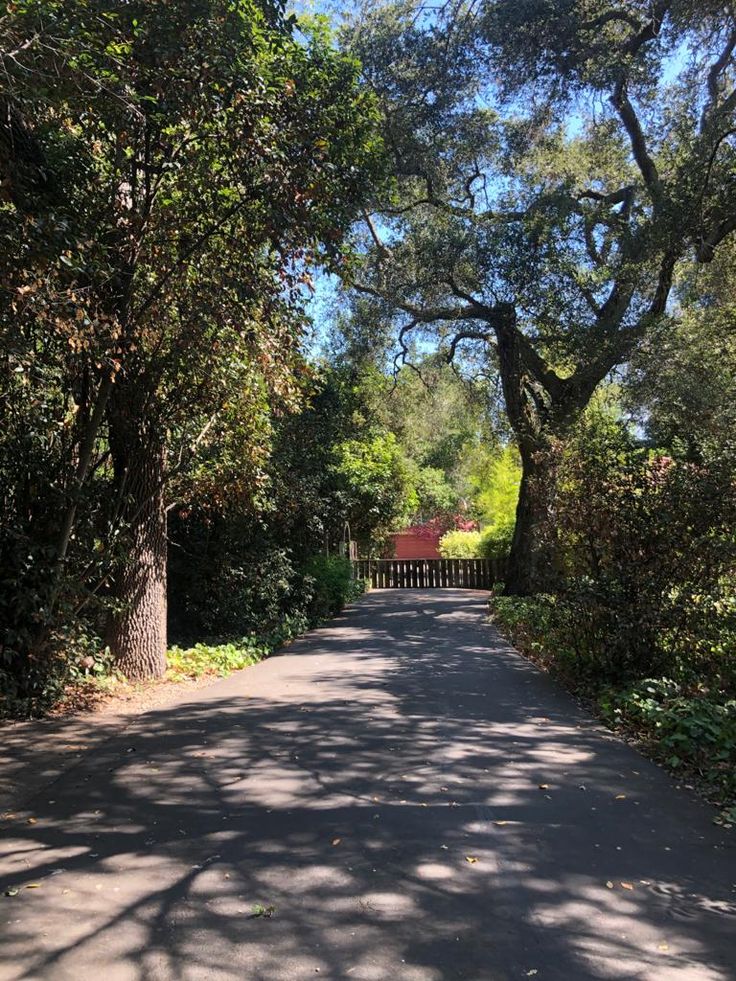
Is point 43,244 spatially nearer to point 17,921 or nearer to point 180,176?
point 180,176

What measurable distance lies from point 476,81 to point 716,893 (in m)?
15.7

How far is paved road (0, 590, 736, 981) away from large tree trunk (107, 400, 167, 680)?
6.88 feet

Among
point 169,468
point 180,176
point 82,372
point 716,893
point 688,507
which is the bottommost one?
point 716,893

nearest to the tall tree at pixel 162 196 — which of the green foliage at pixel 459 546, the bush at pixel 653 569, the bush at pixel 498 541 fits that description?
the bush at pixel 653 569

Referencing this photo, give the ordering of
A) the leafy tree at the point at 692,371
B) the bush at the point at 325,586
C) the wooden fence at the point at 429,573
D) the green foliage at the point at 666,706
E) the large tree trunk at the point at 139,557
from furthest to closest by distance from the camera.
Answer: the wooden fence at the point at 429,573
the bush at the point at 325,586
the leafy tree at the point at 692,371
the large tree trunk at the point at 139,557
the green foliage at the point at 666,706

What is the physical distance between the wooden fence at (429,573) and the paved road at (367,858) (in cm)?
2213

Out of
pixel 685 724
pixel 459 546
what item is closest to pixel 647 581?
pixel 685 724

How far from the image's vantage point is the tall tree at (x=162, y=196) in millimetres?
5746

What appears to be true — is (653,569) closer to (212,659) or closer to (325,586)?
(212,659)

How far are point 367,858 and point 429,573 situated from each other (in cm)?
2736

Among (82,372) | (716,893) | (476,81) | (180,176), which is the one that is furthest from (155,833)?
(476,81)

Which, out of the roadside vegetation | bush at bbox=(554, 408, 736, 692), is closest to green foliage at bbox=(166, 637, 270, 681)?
the roadside vegetation

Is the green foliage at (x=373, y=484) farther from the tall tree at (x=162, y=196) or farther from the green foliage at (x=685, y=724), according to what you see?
the green foliage at (x=685, y=724)

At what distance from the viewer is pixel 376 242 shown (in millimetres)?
18625
